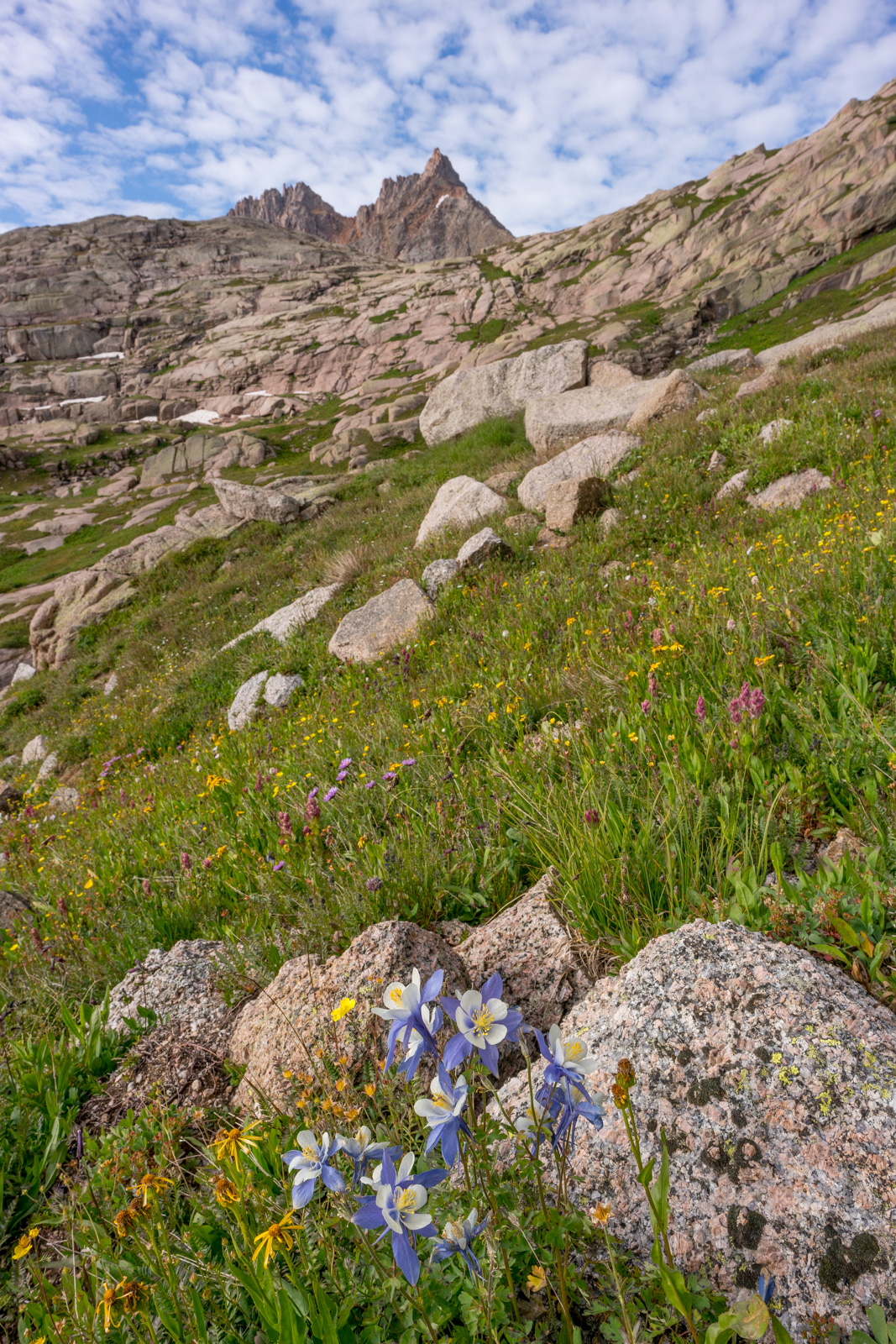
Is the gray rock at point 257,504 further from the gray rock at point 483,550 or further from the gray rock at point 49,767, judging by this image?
the gray rock at point 483,550

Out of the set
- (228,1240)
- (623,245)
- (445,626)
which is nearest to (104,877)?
(228,1240)

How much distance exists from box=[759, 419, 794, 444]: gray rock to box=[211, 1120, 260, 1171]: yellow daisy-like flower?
9130mm

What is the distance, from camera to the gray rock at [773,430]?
8172mm

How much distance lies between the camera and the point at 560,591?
20.9 feet

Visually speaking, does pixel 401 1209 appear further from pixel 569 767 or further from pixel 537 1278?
pixel 569 767

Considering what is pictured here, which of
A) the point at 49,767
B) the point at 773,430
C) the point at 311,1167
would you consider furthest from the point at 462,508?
the point at 311,1167

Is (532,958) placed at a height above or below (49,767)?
above

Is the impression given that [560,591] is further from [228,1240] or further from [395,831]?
[228,1240]

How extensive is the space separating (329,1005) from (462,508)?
1008 centimetres

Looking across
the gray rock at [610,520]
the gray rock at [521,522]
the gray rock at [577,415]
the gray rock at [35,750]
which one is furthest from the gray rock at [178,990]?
the gray rock at [577,415]

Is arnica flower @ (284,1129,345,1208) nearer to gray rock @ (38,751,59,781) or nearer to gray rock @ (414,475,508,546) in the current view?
gray rock @ (414,475,508,546)

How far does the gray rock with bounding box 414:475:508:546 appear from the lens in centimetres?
1085

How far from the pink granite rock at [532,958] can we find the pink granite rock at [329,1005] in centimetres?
11

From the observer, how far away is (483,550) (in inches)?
324
